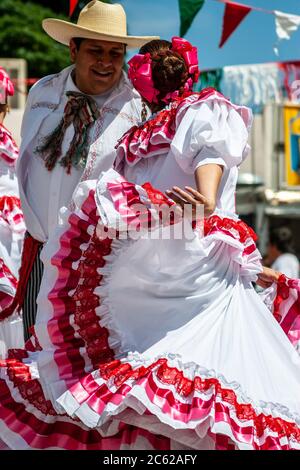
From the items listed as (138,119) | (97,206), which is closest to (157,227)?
(97,206)

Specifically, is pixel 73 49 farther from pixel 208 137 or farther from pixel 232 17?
pixel 232 17

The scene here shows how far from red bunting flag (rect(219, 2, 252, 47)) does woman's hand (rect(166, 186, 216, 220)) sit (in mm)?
4183

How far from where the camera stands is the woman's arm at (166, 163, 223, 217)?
147 inches

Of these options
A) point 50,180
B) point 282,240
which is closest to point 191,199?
point 50,180

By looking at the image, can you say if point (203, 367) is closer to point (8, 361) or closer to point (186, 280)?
point (186, 280)

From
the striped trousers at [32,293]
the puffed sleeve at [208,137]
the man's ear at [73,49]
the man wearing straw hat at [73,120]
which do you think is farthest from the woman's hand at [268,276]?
the man's ear at [73,49]

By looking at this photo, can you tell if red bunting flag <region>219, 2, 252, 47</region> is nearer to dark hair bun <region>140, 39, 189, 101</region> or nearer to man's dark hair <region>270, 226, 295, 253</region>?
man's dark hair <region>270, 226, 295, 253</region>

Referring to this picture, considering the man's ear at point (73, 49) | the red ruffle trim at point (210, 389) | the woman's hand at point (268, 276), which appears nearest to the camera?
the red ruffle trim at point (210, 389)

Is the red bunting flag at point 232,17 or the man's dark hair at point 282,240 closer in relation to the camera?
the red bunting flag at point 232,17

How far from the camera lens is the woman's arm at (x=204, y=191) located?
3727mm

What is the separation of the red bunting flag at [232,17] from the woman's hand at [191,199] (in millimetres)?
4183

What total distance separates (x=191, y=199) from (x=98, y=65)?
1.51 metres

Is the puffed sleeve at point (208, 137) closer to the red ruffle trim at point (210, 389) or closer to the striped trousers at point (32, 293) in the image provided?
the red ruffle trim at point (210, 389)

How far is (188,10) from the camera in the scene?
277 inches
